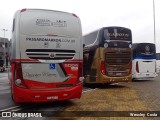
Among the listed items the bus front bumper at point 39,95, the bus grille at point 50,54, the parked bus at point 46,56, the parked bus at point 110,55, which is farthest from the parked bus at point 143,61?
the bus front bumper at point 39,95

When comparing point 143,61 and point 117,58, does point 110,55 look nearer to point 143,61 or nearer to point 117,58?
point 117,58

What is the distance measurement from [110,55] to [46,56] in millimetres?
6937

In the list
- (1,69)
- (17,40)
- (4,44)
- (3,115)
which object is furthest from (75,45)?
(4,44)

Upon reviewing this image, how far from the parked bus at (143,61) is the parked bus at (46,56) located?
40.5ft

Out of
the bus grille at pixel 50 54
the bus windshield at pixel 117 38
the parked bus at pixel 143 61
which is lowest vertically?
the parked bus at pixel 143 61

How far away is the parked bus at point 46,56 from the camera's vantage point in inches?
408

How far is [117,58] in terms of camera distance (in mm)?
17203

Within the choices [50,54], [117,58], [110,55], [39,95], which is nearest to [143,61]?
[117,58]

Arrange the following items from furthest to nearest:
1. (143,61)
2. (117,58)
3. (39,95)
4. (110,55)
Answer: (143,61), (117,58), (110,55), (39,95)

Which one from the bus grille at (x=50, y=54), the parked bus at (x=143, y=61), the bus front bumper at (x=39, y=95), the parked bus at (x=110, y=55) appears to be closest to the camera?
the bus front bumper at (x=39, y=95)

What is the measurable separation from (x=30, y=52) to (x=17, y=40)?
0.58m

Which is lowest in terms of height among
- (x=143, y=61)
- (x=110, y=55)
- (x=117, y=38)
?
(x=143, y=61)

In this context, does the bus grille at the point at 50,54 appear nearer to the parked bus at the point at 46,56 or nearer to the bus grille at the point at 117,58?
the parked bus at the point at 46,56

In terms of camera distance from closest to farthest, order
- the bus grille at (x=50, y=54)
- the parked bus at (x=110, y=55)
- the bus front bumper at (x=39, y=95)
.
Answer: the bus front bumper at (x=39, y=95), the bus grille at (x=50, y=54), the parked bus at (x=110, y=55)
